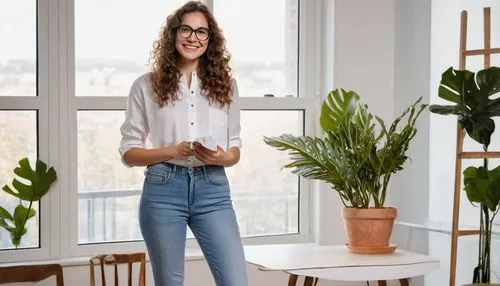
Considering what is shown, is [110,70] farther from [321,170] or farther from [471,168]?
[471,168]

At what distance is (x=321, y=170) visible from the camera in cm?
396

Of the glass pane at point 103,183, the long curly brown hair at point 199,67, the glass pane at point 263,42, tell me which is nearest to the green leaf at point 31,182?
the glass pane at point 103,183

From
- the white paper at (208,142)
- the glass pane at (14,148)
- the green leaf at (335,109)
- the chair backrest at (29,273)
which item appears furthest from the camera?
the green leaf at (335,109)

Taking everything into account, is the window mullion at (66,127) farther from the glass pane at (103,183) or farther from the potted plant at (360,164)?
the potted plant at (360,164)

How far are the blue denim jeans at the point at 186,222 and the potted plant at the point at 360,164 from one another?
1.21 m

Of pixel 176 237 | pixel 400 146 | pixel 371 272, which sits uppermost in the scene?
pixel 400 146

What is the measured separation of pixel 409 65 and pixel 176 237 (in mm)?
2372

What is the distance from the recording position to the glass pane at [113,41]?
4.21 meters

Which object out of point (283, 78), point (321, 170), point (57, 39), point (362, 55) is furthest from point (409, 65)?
point (57, 39)

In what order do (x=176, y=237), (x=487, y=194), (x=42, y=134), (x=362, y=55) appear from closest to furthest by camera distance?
(x=176, y=237)
(x=487, y=194)
(x=42, y=134)
(x=362, y=55)

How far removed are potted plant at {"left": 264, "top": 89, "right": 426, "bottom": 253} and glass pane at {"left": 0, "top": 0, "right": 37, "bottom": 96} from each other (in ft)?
3.99

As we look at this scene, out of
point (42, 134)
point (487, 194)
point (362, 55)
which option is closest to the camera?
point (487, 194)

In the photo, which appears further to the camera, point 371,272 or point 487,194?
point 487,194

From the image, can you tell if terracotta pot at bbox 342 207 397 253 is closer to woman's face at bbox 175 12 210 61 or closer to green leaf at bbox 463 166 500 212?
green leaf at bbox 463 166 500 212
